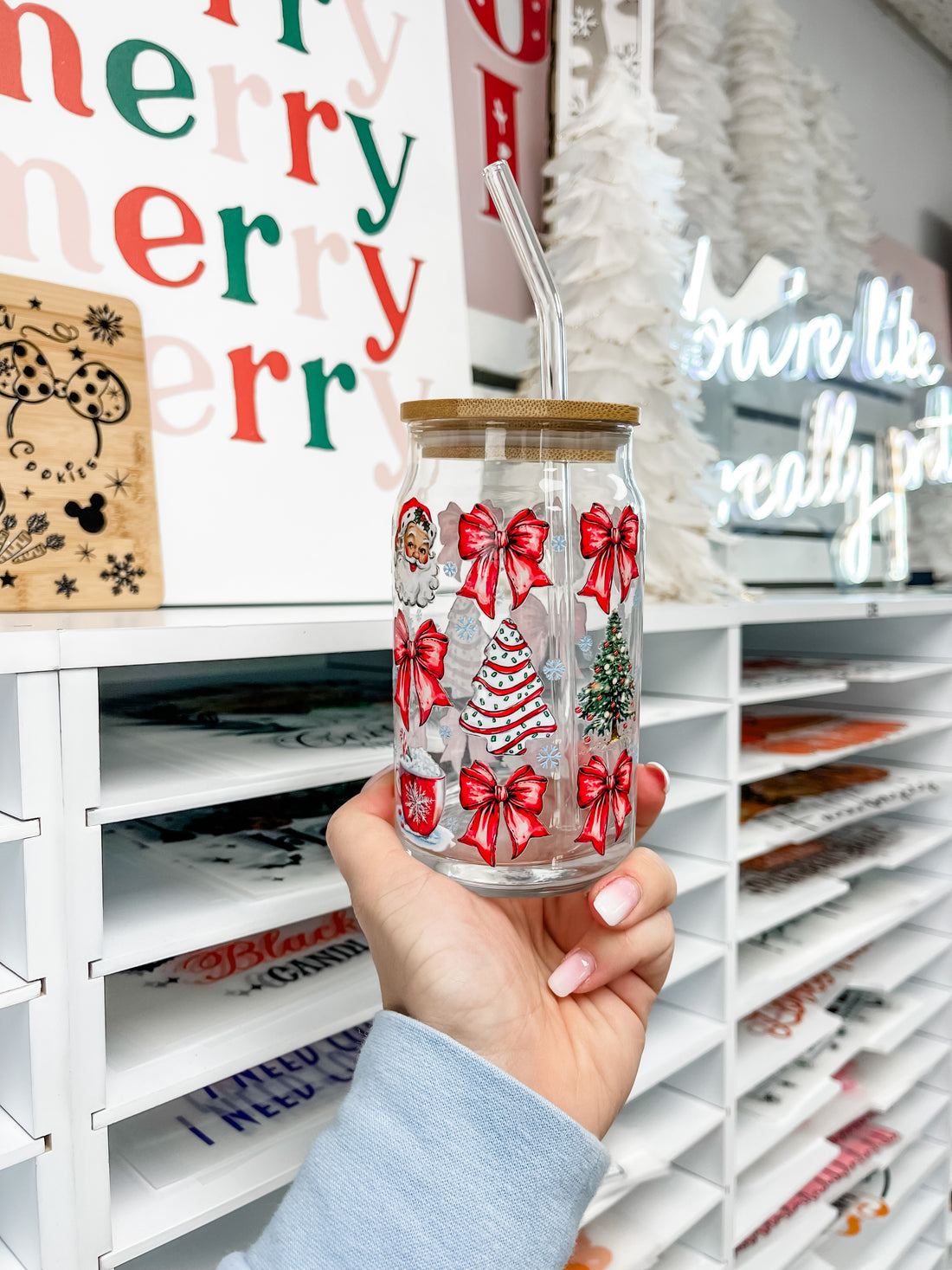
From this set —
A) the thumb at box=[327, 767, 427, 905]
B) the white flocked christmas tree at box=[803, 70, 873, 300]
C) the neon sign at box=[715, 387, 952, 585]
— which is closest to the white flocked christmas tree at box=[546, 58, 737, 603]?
the neon sign at box=[715, 387, 952, 585]

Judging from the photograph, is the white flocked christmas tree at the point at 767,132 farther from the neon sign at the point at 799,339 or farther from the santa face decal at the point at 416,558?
the santa face decal at the point at 416,558

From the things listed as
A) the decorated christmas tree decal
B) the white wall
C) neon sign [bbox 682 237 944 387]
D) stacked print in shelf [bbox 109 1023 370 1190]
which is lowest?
stacked print in shelf [bbox 109 1023 370 1190]

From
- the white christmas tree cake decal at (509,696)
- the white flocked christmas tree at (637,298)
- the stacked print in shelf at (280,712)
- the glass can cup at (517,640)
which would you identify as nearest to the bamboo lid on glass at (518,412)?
the glass can cup at (517,640)

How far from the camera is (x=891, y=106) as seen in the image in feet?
8.22

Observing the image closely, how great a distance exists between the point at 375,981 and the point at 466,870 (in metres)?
0.40

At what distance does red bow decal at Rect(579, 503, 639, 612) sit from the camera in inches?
19.5

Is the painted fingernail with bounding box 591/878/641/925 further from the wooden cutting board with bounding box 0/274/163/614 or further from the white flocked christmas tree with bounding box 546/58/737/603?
the white flocked christmas tree with bounding box 546/58/737/603

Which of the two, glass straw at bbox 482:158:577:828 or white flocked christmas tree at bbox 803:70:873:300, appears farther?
white flocked christmas tree at bbox 803:70:873:300

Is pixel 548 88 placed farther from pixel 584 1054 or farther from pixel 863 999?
pixel 863 999

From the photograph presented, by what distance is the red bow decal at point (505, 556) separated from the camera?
18.7 inches

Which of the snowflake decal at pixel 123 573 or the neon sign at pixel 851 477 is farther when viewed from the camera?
the neon sign at pixel 851 477

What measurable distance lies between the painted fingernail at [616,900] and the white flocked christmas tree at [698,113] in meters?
1.40

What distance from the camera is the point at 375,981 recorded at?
84cm

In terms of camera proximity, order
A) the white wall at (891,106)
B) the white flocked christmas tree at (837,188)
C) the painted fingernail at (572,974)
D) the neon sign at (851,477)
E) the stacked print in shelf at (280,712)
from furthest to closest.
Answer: the white wall at (891,106) → the white flocked christmas tree at (837,188) → the neon sign at (851,477) → the stacked print in shelf at (280,712) → the painted fingernail at (572,974)
